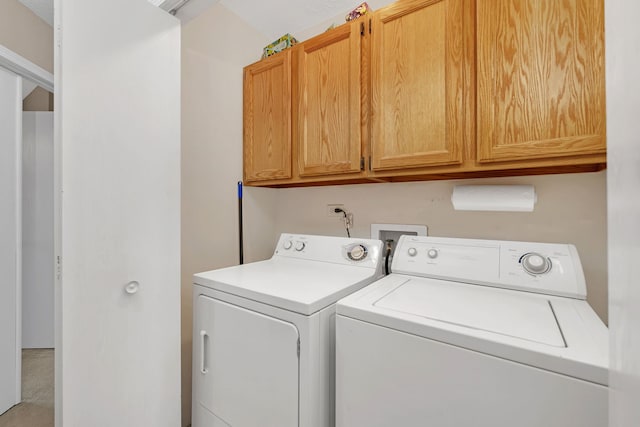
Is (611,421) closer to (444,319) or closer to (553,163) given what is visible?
(444,319)

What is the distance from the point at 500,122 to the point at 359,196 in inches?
37.8

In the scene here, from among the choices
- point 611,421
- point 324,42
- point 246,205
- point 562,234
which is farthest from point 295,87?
point 611,421

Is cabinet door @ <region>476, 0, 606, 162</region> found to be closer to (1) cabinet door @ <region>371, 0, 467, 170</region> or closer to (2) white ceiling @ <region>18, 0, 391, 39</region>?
(1) cabinet door @ <region>371, 0, 467, 170</region>

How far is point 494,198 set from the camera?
138 centimetres

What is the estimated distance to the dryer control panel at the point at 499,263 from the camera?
1.11 m

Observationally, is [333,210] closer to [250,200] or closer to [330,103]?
[250,200]

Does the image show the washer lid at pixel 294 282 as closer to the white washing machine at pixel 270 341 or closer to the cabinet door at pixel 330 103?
the white washing machine at pixel 270 341

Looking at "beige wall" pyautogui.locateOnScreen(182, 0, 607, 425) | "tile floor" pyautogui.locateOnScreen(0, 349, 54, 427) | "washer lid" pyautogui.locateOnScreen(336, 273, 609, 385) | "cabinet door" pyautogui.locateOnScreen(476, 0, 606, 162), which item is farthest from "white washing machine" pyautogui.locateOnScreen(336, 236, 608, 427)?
"tile floor" pyautogui.locateOnScreen(0, 349, 54, 427)

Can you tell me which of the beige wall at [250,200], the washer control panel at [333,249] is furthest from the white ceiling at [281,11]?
the washer control panel at [333,249]

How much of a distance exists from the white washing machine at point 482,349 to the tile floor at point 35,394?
2062 mm

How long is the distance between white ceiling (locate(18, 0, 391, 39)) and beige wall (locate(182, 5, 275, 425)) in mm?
81

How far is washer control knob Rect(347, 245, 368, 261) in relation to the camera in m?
1.55

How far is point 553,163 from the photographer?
1072 millimetres

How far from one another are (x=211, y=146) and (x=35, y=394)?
212cm
